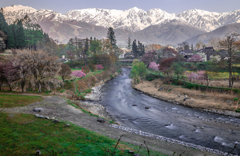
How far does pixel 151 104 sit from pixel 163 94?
8.59 meters

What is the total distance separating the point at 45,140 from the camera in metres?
11.7

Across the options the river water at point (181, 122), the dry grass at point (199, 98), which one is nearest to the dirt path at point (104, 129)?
the river water at point (181, 122)

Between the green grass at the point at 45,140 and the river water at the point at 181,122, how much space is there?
10.0 metres

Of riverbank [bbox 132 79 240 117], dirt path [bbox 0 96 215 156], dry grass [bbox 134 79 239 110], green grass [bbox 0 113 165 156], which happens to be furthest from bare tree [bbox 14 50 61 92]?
A: dry grass [bbox 134 79 239 110]

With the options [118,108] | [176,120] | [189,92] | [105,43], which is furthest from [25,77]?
[105,43]

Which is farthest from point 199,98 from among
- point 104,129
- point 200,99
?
point 104,129

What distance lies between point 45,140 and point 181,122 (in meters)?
22.6

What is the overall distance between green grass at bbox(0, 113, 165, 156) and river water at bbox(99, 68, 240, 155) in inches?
395

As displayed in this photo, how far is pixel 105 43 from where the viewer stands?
10238 centimetres

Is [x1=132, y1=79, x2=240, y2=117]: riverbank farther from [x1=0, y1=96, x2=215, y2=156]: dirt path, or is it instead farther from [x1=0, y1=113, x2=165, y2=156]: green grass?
[x1=0, y1=113, x2=165, y2=156]: green grass

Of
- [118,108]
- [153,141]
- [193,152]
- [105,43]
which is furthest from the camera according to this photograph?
[105,43]

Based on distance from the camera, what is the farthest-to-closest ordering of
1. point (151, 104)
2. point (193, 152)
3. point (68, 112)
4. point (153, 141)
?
point (151, 104) < point (68, 112) < point (153, 141) < point (193, 152)

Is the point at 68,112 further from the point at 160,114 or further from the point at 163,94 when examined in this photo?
the point at 163,94

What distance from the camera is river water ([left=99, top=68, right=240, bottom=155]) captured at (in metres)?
19.8
